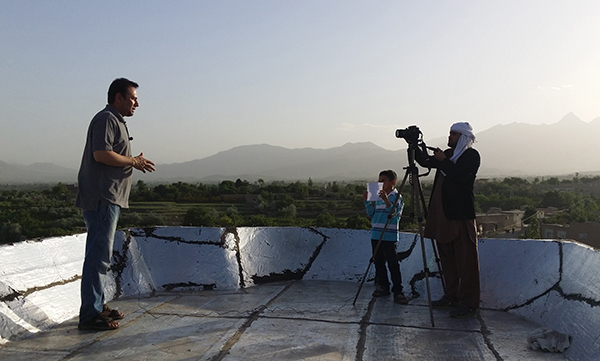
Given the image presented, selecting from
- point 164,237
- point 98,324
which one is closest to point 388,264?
point 164,237

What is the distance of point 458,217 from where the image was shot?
9.21ft

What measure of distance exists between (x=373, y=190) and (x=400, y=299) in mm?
823

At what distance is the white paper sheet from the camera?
3.33m

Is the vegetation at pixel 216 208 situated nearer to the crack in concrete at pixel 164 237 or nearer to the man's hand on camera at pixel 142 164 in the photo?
the crack in concrete at pixel 164 237

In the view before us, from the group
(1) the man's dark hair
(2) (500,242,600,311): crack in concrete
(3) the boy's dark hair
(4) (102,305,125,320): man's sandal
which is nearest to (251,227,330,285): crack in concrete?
(3) the boy's dark hair

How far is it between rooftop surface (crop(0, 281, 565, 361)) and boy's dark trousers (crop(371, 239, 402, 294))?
18 centimetres

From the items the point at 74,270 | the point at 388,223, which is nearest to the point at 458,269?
the point at 388,223

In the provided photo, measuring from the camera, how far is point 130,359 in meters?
2.09

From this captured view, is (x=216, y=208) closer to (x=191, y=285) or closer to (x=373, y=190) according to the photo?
(x=191, y=285)

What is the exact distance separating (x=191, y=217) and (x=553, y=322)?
2772 cm

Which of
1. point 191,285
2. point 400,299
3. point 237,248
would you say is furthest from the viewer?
point 237,248

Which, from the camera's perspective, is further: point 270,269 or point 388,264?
point 270,269

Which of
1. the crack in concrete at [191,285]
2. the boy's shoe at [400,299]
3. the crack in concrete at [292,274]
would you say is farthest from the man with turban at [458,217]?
the crack in concrete at [191,285]

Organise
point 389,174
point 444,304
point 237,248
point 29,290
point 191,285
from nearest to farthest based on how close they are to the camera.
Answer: point 29,290, point 444,304, point 389,174, point 191,285, point 237,248
